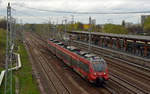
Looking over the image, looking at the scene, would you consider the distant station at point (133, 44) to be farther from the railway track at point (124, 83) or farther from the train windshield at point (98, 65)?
the train windshield at point (98, 65)

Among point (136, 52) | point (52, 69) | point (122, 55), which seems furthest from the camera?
point (122, 55)

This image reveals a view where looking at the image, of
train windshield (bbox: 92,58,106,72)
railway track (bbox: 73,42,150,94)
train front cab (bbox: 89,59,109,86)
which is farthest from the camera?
railway track (bbox: 73,42,150,94)

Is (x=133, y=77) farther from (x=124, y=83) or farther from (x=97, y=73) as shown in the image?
(x=97, y=73)

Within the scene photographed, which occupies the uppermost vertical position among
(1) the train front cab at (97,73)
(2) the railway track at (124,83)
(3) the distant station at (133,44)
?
(3) the distant station at (133,44)

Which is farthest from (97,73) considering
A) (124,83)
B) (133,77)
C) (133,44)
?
(133,44)

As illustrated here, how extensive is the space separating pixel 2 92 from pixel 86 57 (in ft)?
28.8

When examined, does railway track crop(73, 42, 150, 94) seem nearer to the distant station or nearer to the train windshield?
the train windshield

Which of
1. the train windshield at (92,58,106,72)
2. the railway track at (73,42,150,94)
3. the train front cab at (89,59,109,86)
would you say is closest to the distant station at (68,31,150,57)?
the railway track at (73,42,150,94)

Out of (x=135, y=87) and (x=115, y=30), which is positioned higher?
(x=115, y=30)

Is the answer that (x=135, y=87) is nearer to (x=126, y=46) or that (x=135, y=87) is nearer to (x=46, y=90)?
(x=46, y=90)

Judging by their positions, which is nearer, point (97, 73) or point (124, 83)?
point (97, 73)

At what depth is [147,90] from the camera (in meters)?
16.8

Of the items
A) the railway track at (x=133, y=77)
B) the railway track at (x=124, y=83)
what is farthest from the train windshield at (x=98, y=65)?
the railway track at (x=133, y=77)

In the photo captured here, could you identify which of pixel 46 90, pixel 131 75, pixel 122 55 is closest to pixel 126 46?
pixel 122 55
